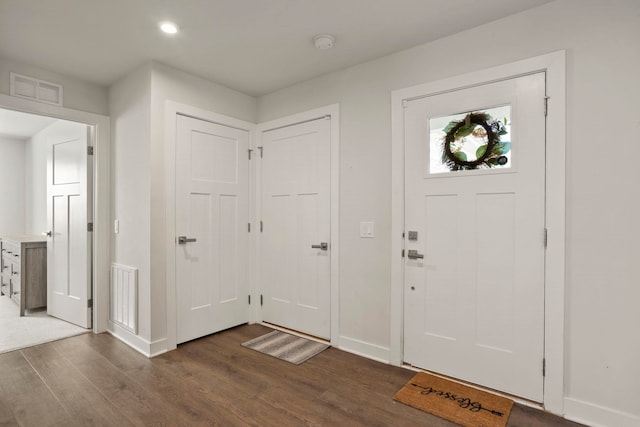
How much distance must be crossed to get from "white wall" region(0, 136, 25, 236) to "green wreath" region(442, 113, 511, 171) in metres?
7.01

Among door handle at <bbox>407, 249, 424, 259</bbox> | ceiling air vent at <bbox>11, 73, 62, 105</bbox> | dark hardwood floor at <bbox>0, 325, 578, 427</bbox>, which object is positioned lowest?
dark hardwood floor at <bbox>0, 325, 578, 427</bbox>

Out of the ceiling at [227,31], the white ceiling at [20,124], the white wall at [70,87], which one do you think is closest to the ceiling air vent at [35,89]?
the white wall at [70,87]

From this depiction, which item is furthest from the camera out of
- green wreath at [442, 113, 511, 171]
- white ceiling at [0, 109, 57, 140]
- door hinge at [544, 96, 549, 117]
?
white ceiling at [0, 109, 57, 140]

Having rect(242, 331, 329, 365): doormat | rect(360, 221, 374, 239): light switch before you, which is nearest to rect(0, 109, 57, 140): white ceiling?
rect(242, 331, 329, 365): doormat

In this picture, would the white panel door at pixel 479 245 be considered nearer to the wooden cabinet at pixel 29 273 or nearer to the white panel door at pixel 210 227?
the white panel door at pixel 210 227

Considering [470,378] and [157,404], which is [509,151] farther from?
[157,404]

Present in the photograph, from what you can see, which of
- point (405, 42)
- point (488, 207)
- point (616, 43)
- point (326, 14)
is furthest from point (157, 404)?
point (616, 43)

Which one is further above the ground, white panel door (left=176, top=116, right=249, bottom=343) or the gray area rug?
white panel door (left=176, top=116, right=249, bottom=343)

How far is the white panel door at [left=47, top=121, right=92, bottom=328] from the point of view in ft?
11.3

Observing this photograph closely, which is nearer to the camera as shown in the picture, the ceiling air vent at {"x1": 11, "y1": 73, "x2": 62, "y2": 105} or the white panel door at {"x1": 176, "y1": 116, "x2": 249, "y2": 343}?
the ceiling air vent at {"x1": 11, "y1": 73, "x2": 62, "y2": 105}

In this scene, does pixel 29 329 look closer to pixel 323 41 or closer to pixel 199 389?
pixel 199 389

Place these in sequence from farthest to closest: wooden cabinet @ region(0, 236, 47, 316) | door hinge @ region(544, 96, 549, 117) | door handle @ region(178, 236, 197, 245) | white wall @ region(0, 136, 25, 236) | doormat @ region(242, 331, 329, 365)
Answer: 1. white wall @ region(0, 136, 25, 236)
2. wooden cabinet @ region(0, 236, 47, 316)
3. door handle @ region(178, 236, 197, 245)
4. doormat @ region(242, 331, 329, 365)
5. door hinge @ region(544, 96, 549, 117)

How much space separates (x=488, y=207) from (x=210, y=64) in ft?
8.36

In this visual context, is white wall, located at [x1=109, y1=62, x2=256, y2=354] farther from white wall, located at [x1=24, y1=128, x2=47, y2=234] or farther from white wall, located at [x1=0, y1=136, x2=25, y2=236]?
white wall, located at [x1=0, y1=136, x2=25, y2=236]
